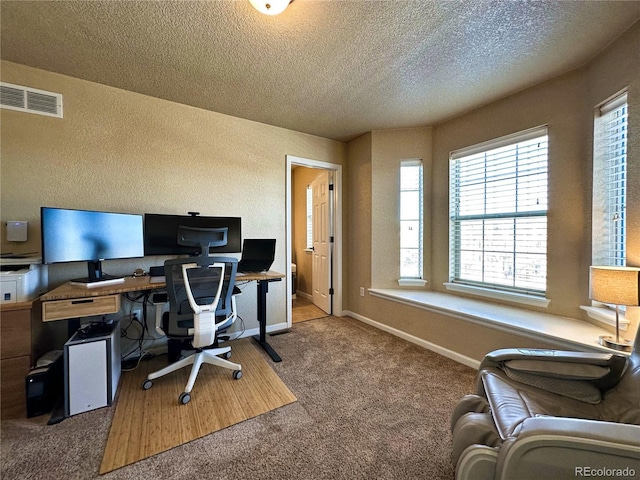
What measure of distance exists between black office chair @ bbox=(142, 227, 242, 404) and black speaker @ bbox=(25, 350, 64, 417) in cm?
51

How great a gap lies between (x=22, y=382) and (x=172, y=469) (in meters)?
1.25

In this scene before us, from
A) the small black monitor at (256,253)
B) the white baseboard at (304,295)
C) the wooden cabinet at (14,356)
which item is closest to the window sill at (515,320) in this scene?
the small black monitor at (256,253)

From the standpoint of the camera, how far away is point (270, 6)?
4.50 feet

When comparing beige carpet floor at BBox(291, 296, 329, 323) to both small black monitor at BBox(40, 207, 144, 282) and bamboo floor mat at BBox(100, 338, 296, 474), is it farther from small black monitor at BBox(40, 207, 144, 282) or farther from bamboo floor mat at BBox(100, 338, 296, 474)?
small black monitor at BBox(40, 207, 144, 282)

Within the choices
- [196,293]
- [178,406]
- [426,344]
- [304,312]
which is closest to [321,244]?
[304,312]

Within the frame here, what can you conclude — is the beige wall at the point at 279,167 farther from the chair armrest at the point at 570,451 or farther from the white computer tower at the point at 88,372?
the chair armrest at the point at 570,451

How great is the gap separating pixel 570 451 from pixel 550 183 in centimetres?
225

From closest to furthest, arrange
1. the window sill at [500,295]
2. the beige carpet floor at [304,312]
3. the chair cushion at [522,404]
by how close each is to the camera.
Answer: the chair cushion at [522,404] → the window sill at [500,295] → the beige carpet floor at [304,312]

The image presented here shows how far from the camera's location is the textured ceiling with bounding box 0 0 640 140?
Result: 4.73 ft

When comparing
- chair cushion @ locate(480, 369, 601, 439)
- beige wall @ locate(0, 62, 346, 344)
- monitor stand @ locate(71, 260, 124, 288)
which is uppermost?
beige wall @ locate(0, 62, 346, 344)

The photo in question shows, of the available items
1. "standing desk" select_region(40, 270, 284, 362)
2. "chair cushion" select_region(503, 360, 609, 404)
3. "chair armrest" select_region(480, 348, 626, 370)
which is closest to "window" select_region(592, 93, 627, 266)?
"chair armrest" select_region(480, 348, 626, 370)

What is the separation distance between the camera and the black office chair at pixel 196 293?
5.68 ft

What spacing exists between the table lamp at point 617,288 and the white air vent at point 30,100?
13.6ft

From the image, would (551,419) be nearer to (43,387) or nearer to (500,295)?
(500,295)
